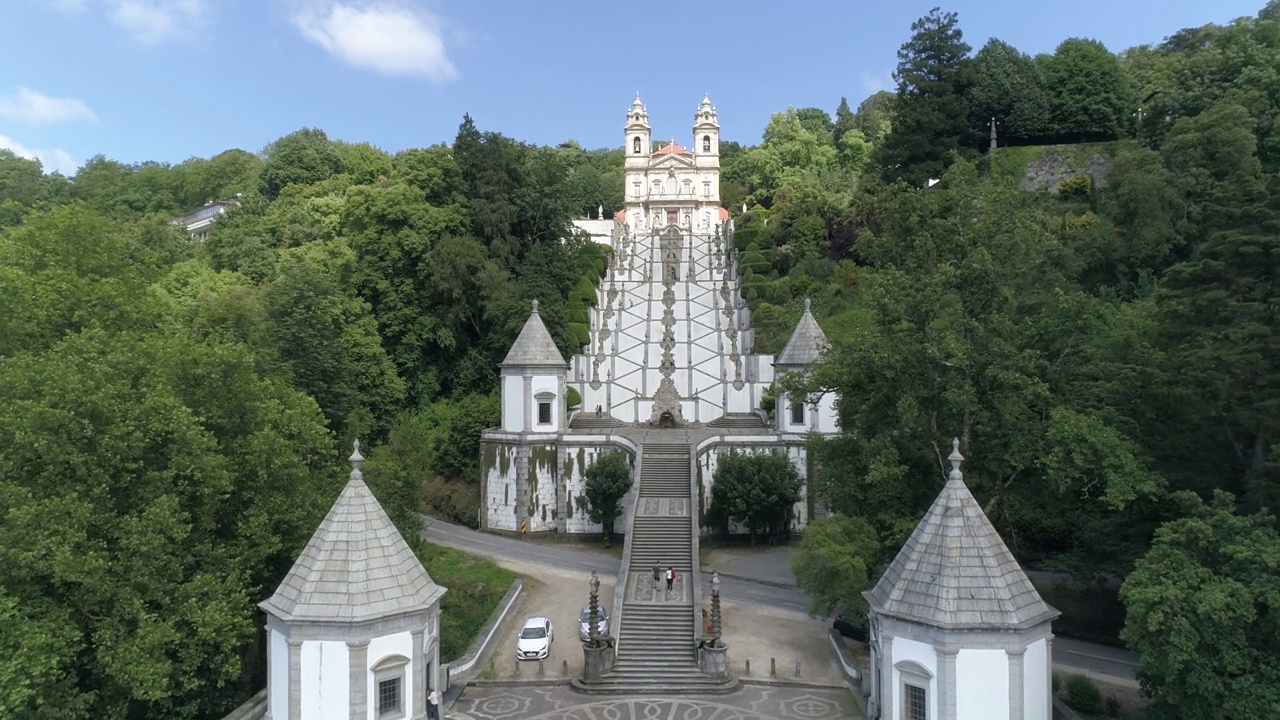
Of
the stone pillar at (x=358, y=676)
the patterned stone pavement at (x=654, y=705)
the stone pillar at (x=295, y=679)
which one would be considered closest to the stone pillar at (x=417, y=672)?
the stone pillar at (x=358, y=676)

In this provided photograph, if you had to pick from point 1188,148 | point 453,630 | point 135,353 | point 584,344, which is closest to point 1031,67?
point 1188,148

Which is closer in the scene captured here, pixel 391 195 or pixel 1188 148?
pixel 1188 148

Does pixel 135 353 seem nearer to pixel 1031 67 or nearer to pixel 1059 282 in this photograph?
pixel 1059 282

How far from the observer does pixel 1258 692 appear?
46.8ft

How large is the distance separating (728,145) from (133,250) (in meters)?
87.7

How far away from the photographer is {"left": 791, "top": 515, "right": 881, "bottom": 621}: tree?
2045 centimetres

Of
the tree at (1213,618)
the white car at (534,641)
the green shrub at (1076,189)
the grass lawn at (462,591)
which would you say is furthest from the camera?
the green shrub at (1076,189)

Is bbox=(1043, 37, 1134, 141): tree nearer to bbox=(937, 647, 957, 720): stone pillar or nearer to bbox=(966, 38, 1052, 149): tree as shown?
bbox=(966, 38, 1052, 149): tree

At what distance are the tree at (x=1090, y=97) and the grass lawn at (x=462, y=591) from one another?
42882 mm

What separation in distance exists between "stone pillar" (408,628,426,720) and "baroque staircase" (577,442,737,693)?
5918 mm

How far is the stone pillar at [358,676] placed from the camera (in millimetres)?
14547

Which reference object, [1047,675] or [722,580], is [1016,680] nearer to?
[1047,675]

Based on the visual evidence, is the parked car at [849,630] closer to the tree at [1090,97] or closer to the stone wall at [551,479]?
the stone wall at [551,479]

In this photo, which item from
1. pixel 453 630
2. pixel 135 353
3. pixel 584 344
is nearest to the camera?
pixel 135 353
